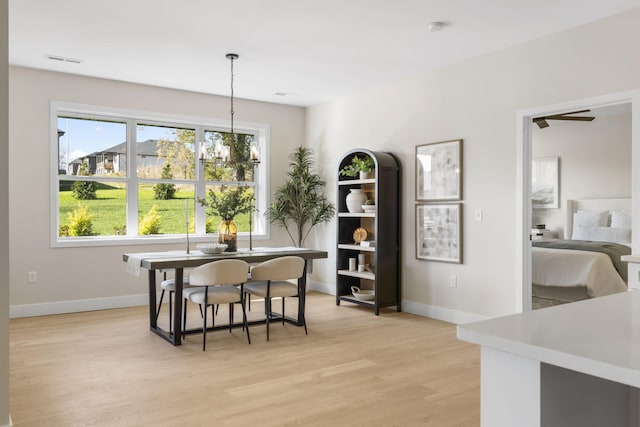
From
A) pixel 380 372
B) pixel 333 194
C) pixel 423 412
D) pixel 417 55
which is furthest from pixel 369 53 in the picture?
pixel 423 412

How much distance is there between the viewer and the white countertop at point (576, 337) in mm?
1009

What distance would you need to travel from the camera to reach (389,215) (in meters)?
5.77

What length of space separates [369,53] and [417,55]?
1.54ft

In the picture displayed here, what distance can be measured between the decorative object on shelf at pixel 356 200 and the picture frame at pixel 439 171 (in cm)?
76

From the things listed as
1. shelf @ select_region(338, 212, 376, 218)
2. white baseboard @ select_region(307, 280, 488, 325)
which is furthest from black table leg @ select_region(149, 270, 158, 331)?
white baseboard @ select_region(307, 280, 488, 325)

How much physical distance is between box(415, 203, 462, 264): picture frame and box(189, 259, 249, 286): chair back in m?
2.12

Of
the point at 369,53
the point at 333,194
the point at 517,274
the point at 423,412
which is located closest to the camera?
the point at 423,412

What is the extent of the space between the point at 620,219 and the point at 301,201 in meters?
4.30

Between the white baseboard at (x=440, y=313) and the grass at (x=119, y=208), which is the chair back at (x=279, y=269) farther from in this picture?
the grass at (x=119, y=208)

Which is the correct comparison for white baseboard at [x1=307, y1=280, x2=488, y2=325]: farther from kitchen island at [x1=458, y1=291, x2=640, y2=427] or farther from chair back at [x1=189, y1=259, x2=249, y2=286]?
kitchen island at [x1=458, y1=291, x2=640, y2=427]

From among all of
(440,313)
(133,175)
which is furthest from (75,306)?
(440,313)

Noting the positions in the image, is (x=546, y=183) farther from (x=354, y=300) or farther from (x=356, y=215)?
(x=354, y=300)

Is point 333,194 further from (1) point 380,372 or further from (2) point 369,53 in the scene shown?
(1) point 380,372

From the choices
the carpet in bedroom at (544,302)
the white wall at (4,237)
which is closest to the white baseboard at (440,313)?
the carpet in bedroom at (544,302)
